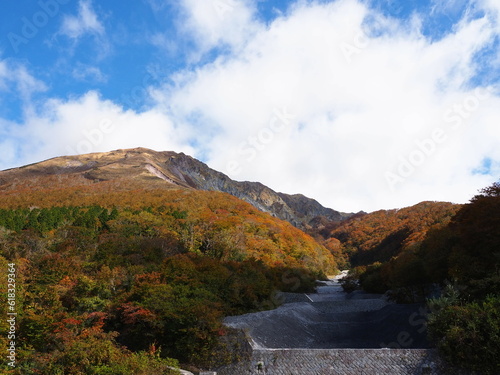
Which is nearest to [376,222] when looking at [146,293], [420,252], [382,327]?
[420,252]

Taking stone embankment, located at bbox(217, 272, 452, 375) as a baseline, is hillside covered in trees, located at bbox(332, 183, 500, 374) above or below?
above

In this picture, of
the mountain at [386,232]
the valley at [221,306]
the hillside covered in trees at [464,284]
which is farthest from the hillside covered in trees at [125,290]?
the mountain at [386,232]

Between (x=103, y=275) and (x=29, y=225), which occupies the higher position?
(x=29, y=225)

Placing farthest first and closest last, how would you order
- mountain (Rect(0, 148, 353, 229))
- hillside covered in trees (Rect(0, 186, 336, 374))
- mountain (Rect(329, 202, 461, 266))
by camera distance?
mountain (Rect(0, 148, 353, 229)) < mountain (Rect(329, 202, 461, 266)) < hillside covered in trees (Rect(0, 186, 336, 374))

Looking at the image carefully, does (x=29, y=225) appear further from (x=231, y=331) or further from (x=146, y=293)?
(x=231, y=331)

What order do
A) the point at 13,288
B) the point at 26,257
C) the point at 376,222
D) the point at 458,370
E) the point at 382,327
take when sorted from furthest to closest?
the point at 376,222 → the point at 26,257 → the point at 382,327 → the point at 13,288 → the point at 458,370

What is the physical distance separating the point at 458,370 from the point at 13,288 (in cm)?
2163

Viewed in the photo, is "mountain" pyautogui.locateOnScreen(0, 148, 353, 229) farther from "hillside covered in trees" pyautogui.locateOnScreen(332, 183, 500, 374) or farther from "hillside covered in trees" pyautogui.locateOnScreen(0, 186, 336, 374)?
"hillside covered in trees" pyautogui.locateOnScreen(332, 183, 500, 374)

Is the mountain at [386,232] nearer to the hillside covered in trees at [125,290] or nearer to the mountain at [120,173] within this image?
the hillside covered in trees at [125,290]

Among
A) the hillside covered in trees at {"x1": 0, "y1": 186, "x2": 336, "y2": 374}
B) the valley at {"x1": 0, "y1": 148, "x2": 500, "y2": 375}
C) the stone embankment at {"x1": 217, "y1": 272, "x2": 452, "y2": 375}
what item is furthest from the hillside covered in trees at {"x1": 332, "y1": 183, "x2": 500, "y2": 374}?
the hillside covered in trees at {"x1": 0, "y1": 186, "x2": 336, "y2": 374}

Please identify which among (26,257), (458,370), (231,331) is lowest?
(458,370)

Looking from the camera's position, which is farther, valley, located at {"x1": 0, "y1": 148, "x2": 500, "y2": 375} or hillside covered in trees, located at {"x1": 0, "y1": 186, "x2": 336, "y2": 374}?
hillside covered in trees, located at {"x1": 0, "y1": 186, "x2": 336, "y2": 374}

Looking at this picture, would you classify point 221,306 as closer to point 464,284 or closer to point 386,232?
point 464,284

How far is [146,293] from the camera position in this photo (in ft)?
69.5
